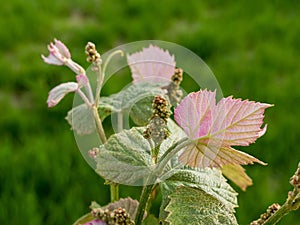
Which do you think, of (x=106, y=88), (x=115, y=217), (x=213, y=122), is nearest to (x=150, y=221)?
(x=115, y=217)

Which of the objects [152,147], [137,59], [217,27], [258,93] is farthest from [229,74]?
[152,147]

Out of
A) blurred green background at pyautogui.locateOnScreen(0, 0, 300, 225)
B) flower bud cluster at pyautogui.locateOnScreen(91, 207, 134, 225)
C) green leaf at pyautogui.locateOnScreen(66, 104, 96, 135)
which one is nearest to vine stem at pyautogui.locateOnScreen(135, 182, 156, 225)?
flower bud cluster at pyautogui.locateOnScreen(91, 207, 134, 225)

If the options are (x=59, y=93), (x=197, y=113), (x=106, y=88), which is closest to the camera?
(x=197, y=113)

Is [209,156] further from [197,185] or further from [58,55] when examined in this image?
[58,55]

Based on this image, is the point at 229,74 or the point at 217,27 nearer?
the point at 229,74

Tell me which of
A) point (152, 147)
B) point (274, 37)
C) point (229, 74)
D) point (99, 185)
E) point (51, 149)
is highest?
point (274, 37)

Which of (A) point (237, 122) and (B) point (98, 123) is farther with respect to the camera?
(B) point (98, 123)

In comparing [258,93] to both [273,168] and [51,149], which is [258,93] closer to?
[273,168]
